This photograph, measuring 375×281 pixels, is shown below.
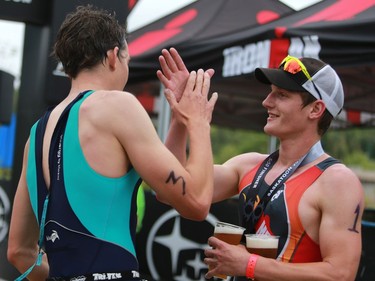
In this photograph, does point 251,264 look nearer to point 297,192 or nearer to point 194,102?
point 297,192

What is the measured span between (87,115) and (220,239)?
0.76m

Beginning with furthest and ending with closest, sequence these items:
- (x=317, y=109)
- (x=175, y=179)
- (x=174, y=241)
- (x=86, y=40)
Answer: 1. (x=174, y=241)
2. (x=317, y=109)
3. (x=86, y=40)
4. (x=175, y=179)

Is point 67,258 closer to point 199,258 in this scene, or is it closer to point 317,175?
point 317,175

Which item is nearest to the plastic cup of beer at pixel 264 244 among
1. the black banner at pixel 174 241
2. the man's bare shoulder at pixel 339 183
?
the man's bare shoulder at pixel 339 183

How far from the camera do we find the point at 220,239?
2.55 metres

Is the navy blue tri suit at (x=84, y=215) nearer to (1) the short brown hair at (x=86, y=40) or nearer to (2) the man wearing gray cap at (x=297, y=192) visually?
(1) the short brown hair at (x=86, y=40)

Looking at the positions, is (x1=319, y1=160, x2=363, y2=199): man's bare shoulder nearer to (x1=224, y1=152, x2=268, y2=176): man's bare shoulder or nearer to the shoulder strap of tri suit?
(x1=224, y1=152, x2=268, y2=176): man's bare shoulder

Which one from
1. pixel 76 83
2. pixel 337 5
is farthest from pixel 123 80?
pixel 337 5

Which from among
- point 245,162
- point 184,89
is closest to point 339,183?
point 245,162

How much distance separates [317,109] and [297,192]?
0.38m

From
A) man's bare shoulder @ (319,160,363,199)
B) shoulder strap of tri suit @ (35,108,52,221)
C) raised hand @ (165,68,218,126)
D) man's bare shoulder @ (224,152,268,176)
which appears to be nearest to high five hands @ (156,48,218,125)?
raised hand @ (165,68,218,126)

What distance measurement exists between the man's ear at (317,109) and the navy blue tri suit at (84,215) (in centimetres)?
92

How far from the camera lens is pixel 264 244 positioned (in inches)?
97.3

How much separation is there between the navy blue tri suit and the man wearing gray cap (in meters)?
0.41
